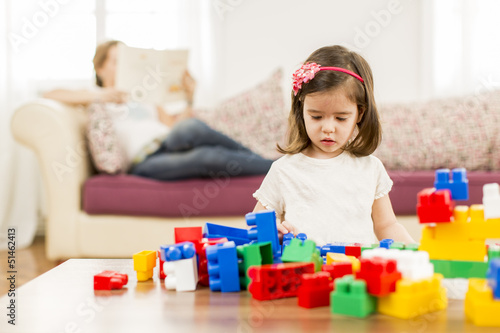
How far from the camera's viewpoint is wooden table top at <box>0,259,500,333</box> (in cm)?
55

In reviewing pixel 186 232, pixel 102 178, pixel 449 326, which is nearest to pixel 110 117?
pixel 102 178

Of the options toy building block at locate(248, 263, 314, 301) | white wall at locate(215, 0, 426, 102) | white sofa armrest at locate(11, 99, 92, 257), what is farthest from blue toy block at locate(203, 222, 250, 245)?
white wall at locate(215, 0, 426, 102)

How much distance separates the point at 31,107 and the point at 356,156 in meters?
1.43

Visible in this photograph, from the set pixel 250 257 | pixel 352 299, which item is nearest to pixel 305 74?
pixel 250 257

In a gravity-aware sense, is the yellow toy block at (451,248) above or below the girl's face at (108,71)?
below

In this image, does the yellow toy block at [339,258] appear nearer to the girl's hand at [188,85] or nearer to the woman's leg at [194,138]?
the woman's leg at [194,138]

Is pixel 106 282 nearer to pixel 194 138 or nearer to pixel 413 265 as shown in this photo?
pixel 413 265

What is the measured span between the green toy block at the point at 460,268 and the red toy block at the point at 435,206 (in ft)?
0.22

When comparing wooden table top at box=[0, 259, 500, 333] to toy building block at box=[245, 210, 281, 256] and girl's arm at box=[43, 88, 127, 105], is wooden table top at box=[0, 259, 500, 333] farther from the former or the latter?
girl's arm at box=[43, 88, 127, 105]

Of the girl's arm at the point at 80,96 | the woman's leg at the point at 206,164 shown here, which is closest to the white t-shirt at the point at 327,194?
the woman's leg at the point at 206,164

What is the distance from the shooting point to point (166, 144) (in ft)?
7.05

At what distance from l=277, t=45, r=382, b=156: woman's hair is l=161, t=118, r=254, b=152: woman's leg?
2.92 ft

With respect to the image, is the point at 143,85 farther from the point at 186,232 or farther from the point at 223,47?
the point at 186,232

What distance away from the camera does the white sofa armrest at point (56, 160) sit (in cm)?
205
